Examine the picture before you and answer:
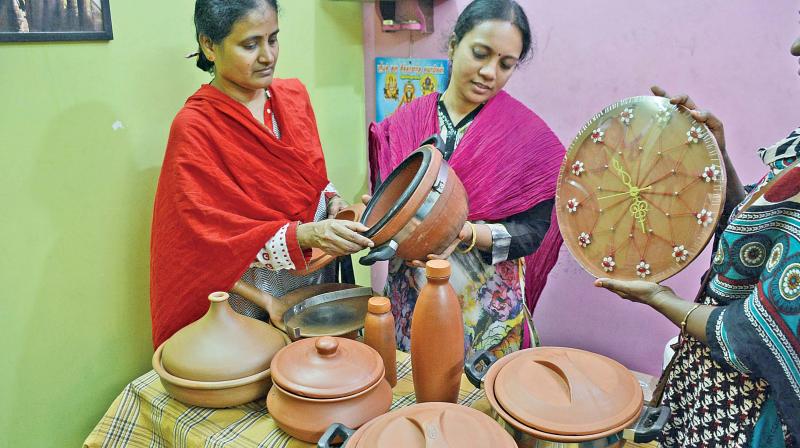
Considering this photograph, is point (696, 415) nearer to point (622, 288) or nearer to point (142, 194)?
point (622, 288)

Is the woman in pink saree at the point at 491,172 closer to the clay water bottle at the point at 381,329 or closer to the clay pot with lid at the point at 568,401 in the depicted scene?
the clay water bottle at the point at 381,329

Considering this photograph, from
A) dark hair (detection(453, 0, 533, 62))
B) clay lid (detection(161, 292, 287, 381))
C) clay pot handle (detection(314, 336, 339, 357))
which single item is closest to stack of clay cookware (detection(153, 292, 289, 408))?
clay lid (detection(161, 292, 287, 381))

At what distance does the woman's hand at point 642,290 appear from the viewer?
1169mm

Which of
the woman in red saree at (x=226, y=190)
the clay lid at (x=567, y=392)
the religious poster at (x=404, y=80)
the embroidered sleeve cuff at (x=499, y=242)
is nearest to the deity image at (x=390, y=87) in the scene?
the religious poster at (x=404, y=80)

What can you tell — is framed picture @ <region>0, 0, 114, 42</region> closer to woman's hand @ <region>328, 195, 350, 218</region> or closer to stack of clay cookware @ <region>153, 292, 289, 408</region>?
woman's hand @ <region>328, 195, 350, 218</region>

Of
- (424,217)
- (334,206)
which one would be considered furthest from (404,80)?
(424,217)

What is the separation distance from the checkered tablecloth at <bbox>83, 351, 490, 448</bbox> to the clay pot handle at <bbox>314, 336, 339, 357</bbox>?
0.19 meters

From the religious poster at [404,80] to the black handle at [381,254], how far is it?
56.2 inches

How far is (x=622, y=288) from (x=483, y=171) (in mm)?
592

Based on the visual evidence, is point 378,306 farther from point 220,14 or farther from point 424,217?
point 220,14

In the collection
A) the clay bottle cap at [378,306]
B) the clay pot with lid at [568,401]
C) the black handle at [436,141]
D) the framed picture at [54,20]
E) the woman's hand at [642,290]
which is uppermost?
the framed picture at [54,20]

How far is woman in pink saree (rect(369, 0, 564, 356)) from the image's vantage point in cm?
163

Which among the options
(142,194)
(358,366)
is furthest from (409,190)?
(142,194)

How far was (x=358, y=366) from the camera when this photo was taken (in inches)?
46.9
